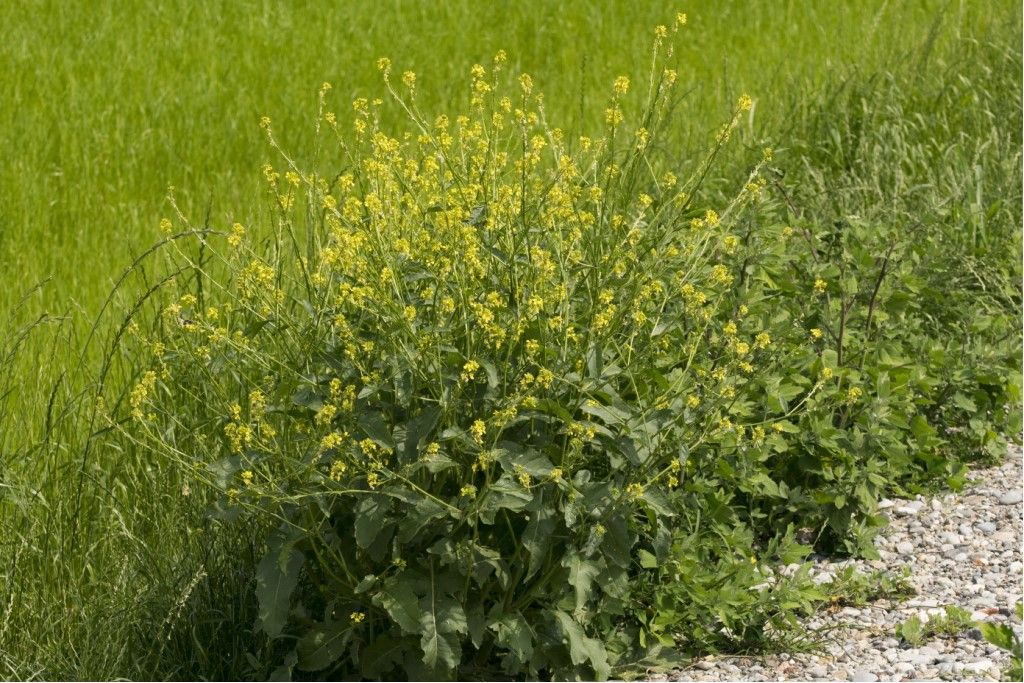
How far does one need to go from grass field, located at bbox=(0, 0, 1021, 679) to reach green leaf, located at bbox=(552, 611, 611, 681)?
0.83m

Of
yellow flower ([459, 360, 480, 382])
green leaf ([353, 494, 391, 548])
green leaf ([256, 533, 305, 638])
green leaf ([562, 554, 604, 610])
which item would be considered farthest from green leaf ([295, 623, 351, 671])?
yellow flower ([459, 360, 480, 382])

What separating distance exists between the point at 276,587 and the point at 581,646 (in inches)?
28.2

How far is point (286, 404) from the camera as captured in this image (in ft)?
11.1

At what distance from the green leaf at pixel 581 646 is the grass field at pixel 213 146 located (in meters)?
0.83

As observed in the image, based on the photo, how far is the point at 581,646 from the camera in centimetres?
327

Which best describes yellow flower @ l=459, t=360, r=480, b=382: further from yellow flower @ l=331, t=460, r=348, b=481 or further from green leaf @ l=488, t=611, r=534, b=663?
green leaf @ l=488, t=611, r=534, b=663

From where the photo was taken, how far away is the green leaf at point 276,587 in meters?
3.10

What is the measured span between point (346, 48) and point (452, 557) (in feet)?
18.3

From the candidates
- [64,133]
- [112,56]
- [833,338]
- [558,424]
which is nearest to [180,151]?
[64,133]

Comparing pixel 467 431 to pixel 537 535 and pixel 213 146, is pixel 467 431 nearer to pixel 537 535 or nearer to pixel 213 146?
pixel 537 535

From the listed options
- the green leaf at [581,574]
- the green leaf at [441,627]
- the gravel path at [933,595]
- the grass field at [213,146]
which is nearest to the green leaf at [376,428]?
the green leaf at [441,627]

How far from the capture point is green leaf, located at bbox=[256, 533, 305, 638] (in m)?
3.10

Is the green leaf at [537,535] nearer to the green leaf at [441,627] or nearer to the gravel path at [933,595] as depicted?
the green leaf at [441,627]

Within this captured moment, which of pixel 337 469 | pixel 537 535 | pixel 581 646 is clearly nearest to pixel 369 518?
pixel 337 469
